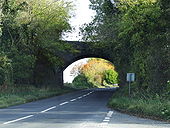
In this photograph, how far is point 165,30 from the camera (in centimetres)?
2134

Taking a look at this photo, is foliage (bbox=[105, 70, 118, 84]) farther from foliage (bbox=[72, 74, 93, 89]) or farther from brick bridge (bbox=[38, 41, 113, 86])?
brick bridge (bbox=[38, 41, 113, 86])

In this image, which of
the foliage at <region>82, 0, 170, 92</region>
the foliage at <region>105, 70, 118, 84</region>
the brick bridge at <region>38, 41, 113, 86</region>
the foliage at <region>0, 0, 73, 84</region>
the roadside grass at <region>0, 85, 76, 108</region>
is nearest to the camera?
the foliage at <region>82, 0, 170, 92</region>

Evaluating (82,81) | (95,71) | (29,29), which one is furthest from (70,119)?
(95,71)

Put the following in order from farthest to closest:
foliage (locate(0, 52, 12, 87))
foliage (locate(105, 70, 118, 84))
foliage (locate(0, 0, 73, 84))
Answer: foliage (locate(105, 70, 118, 84))
foliage (locate(0, 0, 73, 84))
foliage (locate(0, 52, 12, 87))

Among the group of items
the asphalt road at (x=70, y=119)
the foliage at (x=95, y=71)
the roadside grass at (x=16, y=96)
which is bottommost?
the asphalt road at (x=70, y=119)

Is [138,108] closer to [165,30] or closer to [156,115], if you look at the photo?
[156,115]

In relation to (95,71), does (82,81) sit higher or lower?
lower

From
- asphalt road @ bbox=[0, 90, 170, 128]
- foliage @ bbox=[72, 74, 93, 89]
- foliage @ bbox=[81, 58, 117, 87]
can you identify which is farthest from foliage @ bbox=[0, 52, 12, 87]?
foliage @ bbox=[81, 58, 117, 87]

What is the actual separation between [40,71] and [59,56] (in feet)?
11.7

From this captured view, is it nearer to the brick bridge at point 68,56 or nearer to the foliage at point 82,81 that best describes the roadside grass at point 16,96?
the brick bridge at point 68,56

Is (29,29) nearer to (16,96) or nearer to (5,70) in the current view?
(5,70)

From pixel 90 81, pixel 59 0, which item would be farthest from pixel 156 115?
pixel 90 81

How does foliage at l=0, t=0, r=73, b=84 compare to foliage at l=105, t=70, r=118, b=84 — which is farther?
foliage at l=105, t=70, r=118, b=84

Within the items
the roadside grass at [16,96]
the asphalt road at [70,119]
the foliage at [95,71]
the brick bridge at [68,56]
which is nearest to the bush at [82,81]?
the foliage at [95,71]
